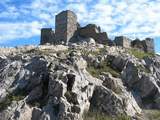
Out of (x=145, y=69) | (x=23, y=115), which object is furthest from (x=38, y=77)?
(x=145, y=69)

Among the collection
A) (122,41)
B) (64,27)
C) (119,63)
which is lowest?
(119,63)

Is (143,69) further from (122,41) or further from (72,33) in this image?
(72,33)

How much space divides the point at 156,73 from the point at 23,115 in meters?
20.2

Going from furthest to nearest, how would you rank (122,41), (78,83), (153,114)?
1. (122,41)
2. (153,114)
3. (78,83)

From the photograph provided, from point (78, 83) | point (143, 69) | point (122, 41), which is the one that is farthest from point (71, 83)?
point (122, 41)

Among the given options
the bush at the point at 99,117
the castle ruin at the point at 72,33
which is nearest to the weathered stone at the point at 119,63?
the bush at the point at 99,117

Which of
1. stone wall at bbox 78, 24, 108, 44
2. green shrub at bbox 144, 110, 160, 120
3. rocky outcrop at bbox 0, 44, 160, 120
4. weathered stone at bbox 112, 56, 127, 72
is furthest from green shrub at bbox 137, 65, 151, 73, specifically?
stone wall at bbox 78, 24, 108, 44

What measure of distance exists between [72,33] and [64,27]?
1712 millimetres

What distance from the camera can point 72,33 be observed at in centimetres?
6950

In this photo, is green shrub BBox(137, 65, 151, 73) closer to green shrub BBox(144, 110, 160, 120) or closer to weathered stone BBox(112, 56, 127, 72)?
weathered stone BBox(112, 56, 127, 72)

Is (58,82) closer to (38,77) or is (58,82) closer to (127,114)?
(38,77)

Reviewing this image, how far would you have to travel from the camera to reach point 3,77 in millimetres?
49719

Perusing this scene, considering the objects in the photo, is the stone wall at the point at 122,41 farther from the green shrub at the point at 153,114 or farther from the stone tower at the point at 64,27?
the green shrub at the point at 153,114

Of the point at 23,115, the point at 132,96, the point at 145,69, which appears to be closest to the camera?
the point at 23,115
